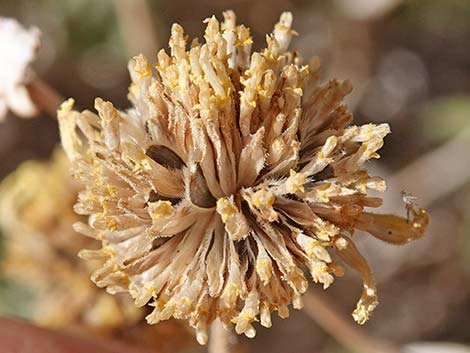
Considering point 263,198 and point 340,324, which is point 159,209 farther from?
point 340,324

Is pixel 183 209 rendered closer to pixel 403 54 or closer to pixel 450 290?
pixel 450 290

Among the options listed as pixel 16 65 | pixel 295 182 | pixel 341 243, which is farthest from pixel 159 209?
pixel 16 65

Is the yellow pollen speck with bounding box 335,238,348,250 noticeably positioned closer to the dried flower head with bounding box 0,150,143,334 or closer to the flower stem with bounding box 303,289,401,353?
the flower stem with bounding box 303,289,401,353

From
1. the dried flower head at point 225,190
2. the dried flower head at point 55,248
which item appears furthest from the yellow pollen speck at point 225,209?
the dried flower head at point 55,248

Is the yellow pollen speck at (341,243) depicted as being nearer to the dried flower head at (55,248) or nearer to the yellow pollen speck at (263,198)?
the yellow pollen speck at (263,198)

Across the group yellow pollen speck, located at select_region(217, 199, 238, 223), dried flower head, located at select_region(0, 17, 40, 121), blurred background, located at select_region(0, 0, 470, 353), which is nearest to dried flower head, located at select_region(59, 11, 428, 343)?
yellow pollen speck, located at select_region(217, 199, 238, 223)

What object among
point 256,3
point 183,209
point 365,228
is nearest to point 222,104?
point 183,209
